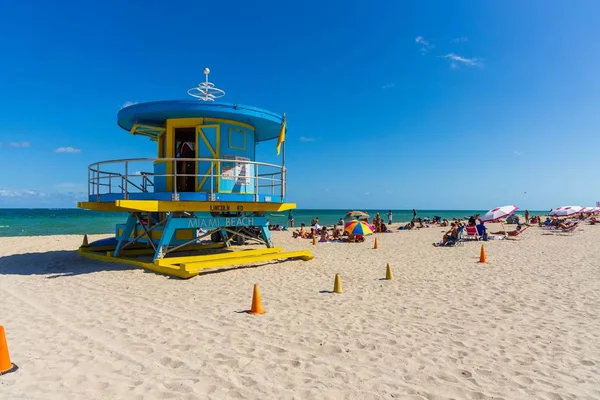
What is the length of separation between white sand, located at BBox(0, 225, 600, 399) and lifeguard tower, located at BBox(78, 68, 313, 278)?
165cm

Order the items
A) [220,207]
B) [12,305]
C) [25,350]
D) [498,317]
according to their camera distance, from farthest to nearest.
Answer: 1. [220,207]
2. [12,305]
3. [498,317]
4. [25,350]

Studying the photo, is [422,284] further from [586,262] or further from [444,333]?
[586,262]

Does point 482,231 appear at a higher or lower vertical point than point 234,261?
higher

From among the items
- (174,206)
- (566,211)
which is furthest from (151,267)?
(566,211)

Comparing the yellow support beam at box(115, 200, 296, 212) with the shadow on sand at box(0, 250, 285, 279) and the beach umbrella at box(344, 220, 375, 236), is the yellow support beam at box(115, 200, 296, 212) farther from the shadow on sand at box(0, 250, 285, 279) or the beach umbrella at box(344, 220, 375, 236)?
the beach umbrella at box(344, 220, 375, 236)

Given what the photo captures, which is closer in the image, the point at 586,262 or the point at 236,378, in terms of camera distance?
the point at 236,378

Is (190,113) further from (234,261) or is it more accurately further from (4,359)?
(4,359)

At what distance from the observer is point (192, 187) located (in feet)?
45.2

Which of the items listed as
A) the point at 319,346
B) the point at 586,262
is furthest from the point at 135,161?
the point at 586,262

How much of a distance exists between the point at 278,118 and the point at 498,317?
9697 millimetres

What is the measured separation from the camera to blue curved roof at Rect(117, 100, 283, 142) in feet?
38.7

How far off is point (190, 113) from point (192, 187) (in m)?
2.95

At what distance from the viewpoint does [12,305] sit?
25.5 feet

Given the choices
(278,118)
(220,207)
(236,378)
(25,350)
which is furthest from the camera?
(278,118)
